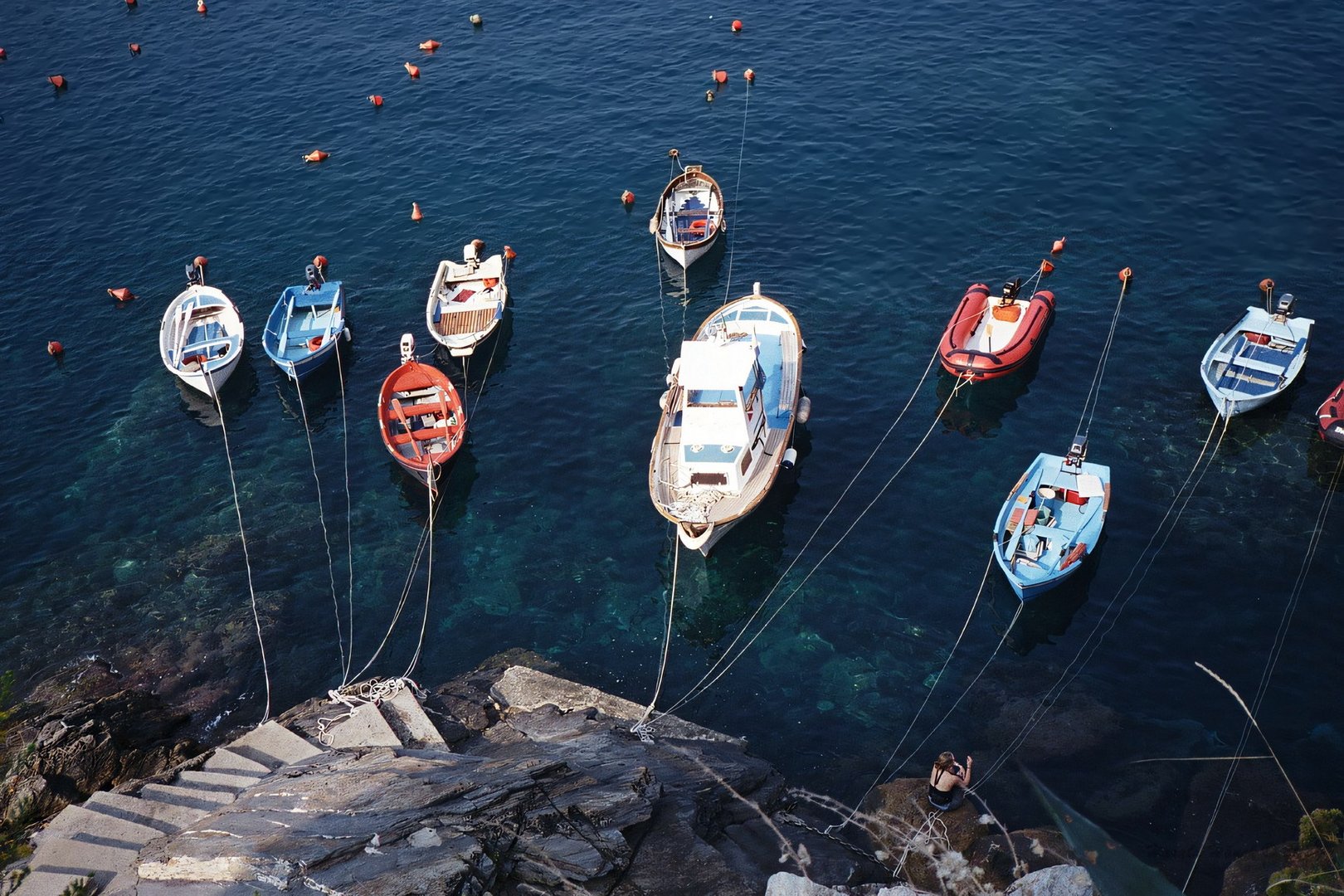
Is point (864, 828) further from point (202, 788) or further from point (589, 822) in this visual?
point (202, 788)

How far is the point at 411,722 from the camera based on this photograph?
90.3 feet

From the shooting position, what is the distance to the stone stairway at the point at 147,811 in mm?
20031

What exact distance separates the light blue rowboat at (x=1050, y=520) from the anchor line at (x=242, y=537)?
24813 millimetres

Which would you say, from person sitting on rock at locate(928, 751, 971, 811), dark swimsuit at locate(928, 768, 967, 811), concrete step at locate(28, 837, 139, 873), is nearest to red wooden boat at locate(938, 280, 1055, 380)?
person sitting on rock at locate(928, 751, 971, 811)

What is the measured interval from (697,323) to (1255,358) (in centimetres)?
2406

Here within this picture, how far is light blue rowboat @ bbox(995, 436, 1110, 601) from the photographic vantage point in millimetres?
32000

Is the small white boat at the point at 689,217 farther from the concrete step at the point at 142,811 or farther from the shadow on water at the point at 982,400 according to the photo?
the concrete step at the point at 142,811

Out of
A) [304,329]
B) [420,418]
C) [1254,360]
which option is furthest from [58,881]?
[1254,360]

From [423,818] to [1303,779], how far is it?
2421cm

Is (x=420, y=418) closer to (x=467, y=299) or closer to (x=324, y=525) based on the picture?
(x=324, y=525)

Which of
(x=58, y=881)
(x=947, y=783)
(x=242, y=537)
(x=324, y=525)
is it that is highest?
(x=324, y=525)

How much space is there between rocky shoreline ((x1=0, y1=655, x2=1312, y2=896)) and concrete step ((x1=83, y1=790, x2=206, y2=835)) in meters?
0.12

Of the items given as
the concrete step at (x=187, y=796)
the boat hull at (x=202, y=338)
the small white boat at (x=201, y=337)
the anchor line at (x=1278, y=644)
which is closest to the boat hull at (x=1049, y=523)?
the anchor line at (x=1278, y=644)

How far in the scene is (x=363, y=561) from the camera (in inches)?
1409
